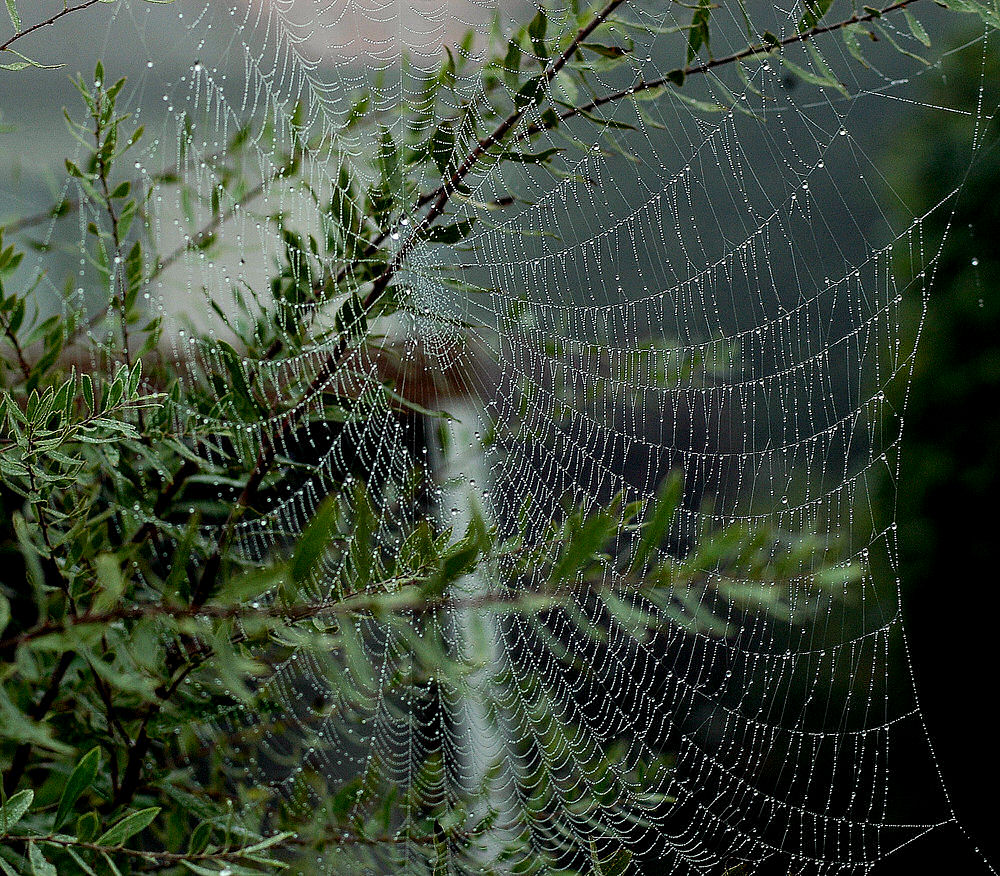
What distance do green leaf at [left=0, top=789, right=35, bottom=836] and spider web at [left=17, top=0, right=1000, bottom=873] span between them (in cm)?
40

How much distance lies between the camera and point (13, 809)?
361 mm

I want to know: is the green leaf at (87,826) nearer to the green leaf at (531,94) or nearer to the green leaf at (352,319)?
the green leaf at (352,319)

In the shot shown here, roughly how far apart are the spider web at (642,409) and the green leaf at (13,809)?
396 mm

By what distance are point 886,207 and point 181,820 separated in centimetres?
119

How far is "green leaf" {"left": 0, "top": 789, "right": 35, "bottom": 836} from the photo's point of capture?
1.16 feet

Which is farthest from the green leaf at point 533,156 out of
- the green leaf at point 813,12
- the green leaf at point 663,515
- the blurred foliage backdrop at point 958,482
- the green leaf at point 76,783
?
the blurred foliage backdrop at point 958,482

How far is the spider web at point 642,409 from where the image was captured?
2.82 ft

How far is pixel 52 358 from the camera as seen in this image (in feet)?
2.03

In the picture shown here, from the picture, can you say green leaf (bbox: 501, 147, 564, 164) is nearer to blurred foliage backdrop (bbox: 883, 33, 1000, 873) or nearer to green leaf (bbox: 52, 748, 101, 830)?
green leaf (bbox: 52, 748, 101, 830)

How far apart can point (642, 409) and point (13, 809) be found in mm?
869

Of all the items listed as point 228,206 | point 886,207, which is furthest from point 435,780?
point 886,207

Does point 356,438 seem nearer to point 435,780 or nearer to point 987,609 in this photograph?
point 435,780

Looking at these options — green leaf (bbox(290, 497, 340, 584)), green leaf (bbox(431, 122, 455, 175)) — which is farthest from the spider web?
green leaf (bbox(290, 497, 340, 584))

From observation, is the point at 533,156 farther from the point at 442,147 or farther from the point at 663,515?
the point at 663,515
